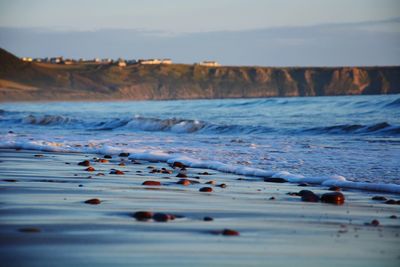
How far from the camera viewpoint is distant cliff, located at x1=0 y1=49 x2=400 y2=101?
304 ft

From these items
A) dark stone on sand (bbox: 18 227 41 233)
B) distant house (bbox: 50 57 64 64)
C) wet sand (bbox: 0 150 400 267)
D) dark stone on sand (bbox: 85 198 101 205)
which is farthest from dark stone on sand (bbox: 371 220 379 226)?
distant house (bbox: 50 57 64 64)

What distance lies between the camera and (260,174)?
785 cm

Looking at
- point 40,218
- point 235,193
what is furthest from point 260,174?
point 40,218

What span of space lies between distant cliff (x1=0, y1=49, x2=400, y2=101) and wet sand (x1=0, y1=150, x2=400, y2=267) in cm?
8415

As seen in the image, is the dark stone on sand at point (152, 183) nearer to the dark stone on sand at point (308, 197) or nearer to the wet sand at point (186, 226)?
the wet sand at point (186, 226)

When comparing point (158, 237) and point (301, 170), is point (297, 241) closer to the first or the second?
point (158, 237)

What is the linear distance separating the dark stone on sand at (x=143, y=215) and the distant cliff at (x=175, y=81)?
85.7m

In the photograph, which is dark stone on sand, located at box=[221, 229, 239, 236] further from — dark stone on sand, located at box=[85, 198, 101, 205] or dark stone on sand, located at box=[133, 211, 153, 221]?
dark stone on sand, located at box=[85, 198, 101, 205]

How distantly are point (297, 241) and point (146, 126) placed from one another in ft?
57.6

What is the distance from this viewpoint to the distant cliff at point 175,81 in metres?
92.8

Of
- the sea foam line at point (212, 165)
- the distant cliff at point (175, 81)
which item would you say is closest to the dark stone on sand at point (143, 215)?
the sea foam line at point (212, 165)

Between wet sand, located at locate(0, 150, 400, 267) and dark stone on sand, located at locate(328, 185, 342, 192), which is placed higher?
dark stone on sand, located at locate(328, 185, 342, 192)

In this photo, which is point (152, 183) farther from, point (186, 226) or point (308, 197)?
point (186, 226)

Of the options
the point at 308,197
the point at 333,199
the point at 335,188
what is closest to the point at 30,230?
the point at 308,197
